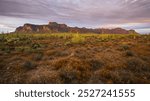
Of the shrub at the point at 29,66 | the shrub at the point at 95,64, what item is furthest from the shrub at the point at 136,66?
the shrub at the point at 29,66

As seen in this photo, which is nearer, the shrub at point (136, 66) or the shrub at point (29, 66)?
the shrub at point (136, 66)

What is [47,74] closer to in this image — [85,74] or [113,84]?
[85,74]

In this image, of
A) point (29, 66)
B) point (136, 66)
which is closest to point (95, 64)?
point (136, 66)

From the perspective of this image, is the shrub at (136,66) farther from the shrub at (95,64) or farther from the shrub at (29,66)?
the shrub at (29,66)

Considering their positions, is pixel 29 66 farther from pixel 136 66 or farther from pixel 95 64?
pixel 136 66

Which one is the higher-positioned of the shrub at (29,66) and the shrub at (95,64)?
the shrub at (95,64)

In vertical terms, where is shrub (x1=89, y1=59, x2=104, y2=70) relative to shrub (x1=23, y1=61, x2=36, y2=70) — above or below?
above

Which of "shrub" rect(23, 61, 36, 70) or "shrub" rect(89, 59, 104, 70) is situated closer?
"shrub" rect(89, 59, 104, 70)

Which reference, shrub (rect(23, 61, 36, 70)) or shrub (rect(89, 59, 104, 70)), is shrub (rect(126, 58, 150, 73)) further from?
shrub (rect(23, 61, 36, 70))

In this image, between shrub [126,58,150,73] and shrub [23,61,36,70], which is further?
shrub [23,61,36,70]

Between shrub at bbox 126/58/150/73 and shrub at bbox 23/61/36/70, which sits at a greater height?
shrub at bbox 126/58/150/73

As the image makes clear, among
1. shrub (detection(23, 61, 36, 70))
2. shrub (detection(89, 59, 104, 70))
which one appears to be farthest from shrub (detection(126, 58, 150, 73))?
shrub (detection(23, 61, 36, 70))

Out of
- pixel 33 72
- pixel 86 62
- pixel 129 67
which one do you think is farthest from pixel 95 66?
pixel 33 72

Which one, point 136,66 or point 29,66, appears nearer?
point 136,66
